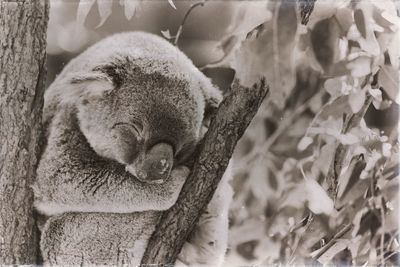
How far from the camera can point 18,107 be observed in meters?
1.59

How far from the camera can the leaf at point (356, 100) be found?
1871 mm

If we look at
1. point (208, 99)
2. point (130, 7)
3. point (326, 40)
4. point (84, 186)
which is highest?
point (130, 7)

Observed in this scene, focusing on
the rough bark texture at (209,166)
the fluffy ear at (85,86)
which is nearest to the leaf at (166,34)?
the fluffy ear at (85,86)

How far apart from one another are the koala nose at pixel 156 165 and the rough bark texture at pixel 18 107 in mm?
398

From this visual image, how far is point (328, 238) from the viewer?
6.45 ft

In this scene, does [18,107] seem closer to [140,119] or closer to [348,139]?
[140,119]

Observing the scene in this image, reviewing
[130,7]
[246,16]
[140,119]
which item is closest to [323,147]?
[246,16]

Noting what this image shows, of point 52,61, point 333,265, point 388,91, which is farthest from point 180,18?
point 333,265

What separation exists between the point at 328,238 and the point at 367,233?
212mm

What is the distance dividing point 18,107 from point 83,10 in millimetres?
439

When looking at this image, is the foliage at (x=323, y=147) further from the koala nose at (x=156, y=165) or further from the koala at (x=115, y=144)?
the koala nose at (x=156, y=165)

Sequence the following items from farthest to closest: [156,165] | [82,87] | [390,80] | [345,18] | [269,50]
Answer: [390,80]
[345,18]
[82,87]
[156,165]
[269,50]

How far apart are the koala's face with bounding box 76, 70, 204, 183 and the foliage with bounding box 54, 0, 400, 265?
0.20m

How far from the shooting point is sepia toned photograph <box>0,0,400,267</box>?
159 cm
